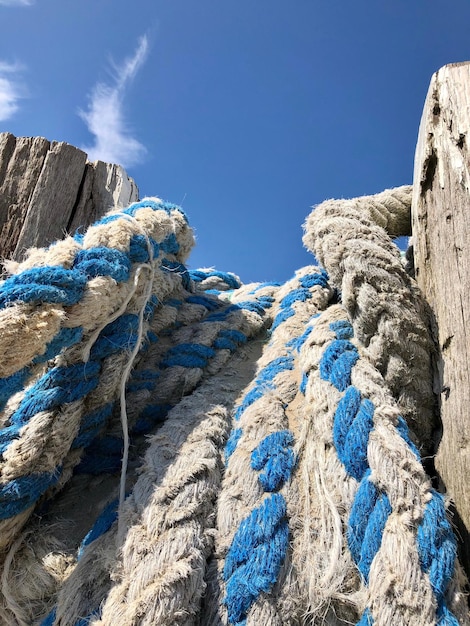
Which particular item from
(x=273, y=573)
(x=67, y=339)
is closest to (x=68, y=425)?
(x=67, y=339)

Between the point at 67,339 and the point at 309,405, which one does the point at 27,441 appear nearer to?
the point at 67,339

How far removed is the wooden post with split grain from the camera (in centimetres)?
140

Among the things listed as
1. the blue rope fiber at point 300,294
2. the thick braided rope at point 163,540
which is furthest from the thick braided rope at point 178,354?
the thick braided rope at point 163,540

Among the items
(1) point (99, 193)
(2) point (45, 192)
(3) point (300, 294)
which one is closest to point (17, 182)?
(2) point (45, 192)

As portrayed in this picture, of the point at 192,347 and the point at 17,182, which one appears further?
the point at 17,182

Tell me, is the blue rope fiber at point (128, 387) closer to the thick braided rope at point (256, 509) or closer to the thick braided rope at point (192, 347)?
the thick braided rope at point (192, 347)

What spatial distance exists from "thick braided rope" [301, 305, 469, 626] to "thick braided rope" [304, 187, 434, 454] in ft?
0.31

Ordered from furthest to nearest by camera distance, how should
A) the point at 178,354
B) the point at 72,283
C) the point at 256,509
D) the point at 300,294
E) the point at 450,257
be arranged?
the point at 300,294 → the point at 178,354 → the point at 450,257 → the point at 72,283 → the point at 256,509

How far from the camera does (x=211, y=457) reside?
149 centimetres

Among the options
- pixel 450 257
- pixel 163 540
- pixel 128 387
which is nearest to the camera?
pixel 163 540

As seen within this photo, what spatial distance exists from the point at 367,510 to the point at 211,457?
446 millimetres

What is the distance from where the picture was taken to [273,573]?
3.93 feet

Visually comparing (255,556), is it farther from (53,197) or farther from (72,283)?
(53,197)

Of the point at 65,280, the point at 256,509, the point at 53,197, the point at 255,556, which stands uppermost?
the point at 53,197
